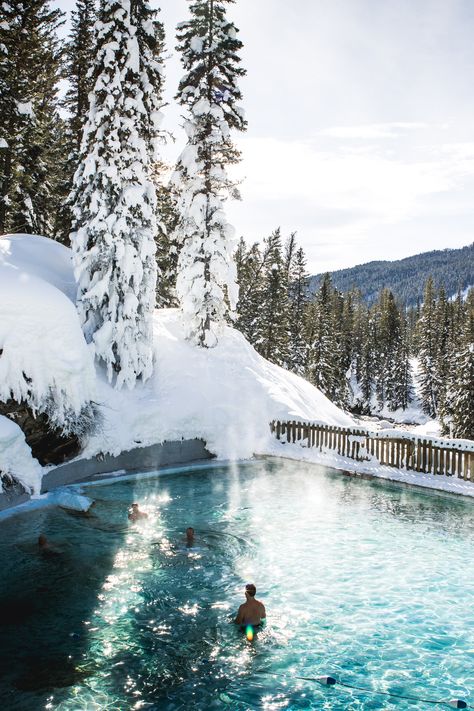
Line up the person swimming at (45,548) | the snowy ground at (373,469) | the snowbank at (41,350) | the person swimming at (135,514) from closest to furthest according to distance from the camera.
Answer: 1. the person swimming at (45,548)
2. the person swimming at (135,514)
3. the snowbank at (41,350)
4. the snowy ground at (373,469)

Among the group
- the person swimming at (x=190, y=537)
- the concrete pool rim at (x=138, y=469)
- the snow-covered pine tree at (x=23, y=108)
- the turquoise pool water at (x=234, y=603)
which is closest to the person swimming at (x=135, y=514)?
the turquoise pool water at (x=234, y=603)

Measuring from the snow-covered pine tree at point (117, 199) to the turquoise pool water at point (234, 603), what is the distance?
22.9 ft

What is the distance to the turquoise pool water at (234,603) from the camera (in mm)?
7180

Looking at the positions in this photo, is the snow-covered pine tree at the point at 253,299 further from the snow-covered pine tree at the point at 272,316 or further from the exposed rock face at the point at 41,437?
the exposed rock face at the point at 41,437

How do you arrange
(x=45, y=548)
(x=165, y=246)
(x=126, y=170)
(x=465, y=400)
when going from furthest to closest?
1. (x=465, y=400)
2. (x=165, y=246)
3. (x=126, y=170)
4. (x=45, y=548)

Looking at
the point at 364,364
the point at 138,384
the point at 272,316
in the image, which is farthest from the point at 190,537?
the point at 364,364

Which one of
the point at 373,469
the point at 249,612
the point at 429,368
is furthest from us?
the point at 429,368

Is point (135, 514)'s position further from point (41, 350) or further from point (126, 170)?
point (126, 170)

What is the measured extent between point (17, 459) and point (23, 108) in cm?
1675

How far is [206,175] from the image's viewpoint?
2588 cm

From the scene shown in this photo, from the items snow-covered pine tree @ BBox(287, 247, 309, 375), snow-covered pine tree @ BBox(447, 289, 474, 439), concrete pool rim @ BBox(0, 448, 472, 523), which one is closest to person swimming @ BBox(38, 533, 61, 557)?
concrete pool rim @ BBox(0, 448, 472, 523)

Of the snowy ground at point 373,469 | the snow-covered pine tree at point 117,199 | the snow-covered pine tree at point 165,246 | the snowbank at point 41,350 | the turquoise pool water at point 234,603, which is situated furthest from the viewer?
the snow-covered pine tree at point 165,246

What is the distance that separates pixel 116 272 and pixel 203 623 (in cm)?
1509

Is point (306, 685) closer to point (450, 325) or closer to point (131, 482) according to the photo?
point (131, 482)
